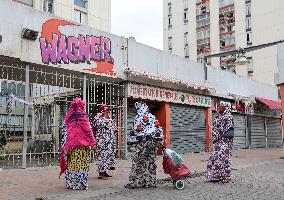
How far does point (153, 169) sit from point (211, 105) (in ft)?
45.8

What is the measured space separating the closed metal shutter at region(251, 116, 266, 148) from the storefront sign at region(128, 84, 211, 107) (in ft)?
23.3

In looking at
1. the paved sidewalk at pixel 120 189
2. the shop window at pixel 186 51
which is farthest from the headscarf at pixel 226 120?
the shop window at pixel 186 51

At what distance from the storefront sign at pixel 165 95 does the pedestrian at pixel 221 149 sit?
7007 millimetres

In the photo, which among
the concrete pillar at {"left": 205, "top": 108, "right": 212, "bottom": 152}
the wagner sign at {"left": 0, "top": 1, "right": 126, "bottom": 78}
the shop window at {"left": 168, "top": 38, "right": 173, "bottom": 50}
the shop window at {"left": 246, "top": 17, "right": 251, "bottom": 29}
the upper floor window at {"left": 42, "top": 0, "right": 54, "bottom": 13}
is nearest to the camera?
the wagner sign at {"left": 0, "top": 1, "right": 126, "bottom": 78}

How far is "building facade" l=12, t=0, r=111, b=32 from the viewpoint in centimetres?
3434

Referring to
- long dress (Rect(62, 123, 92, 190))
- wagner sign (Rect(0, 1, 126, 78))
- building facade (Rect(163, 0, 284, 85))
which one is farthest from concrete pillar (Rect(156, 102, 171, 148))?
building facade (Rect(163, 0, 284, 85))

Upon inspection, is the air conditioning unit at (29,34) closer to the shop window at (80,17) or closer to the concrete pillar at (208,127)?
the concrete pillar at (208,127)

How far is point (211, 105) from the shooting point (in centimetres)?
2150

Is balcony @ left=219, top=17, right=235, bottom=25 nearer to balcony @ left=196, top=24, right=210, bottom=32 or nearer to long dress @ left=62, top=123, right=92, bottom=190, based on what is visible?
balcony @ left=196, top=24, right=210, bottom=32

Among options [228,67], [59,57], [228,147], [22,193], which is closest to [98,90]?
[59,57]

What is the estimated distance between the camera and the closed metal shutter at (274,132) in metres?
29.2

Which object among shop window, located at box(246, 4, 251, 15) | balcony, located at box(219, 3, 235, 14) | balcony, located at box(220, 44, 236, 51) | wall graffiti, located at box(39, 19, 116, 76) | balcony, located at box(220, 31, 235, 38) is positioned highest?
balcony, located at box(219, 3, 235, 14)

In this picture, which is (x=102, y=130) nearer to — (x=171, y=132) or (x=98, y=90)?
(x=98, y=90)

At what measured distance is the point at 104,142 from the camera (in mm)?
9250
